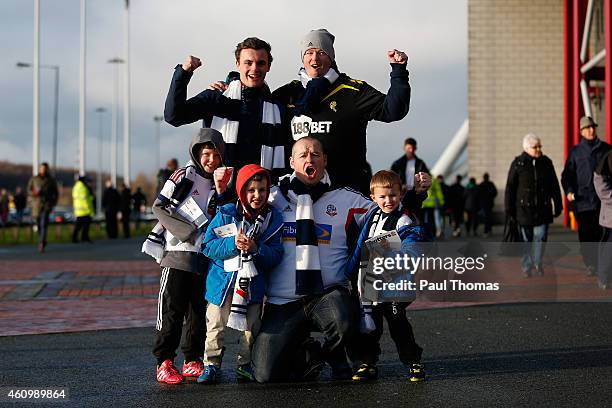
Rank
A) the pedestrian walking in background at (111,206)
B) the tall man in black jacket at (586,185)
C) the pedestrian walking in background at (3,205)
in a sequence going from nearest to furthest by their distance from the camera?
the tall man in black jacket at (586,185)
the pedestrian walking in background at (111,206)
the pedestrian walking in background at (3,205)

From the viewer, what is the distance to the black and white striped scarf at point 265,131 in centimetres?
695

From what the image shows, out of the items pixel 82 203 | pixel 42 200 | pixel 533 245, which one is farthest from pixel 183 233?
pixel 82 203

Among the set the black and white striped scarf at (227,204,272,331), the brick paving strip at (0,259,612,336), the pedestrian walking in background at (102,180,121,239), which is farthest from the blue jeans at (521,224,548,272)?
the pedestrian walking in background at (102,180,121,239)

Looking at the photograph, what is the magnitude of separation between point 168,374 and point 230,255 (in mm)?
781

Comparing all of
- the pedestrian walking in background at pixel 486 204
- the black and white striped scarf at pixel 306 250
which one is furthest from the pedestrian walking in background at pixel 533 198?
the pedestrian walking in background at pixel 486 204

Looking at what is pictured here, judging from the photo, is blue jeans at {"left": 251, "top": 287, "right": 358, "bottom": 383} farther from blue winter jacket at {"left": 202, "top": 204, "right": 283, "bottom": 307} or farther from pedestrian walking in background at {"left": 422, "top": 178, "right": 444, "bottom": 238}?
pedestrian walking in background at {"left": 422, "top": 178, "right": 444, "bottom": 238}

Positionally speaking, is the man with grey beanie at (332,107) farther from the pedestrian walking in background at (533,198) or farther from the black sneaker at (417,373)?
the pedestrian walking in background at (533,198)

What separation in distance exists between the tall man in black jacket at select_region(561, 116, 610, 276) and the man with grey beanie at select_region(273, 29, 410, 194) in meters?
6.58

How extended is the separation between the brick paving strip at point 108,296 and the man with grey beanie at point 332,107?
3343 mm

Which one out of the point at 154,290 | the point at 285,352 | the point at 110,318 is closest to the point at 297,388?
the point at 285,352

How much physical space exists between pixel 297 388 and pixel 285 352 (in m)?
0.26

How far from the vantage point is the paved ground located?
19.9ft

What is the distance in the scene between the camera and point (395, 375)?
6793 millimetres

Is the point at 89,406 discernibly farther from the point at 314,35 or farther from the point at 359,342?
the point at 314,35
